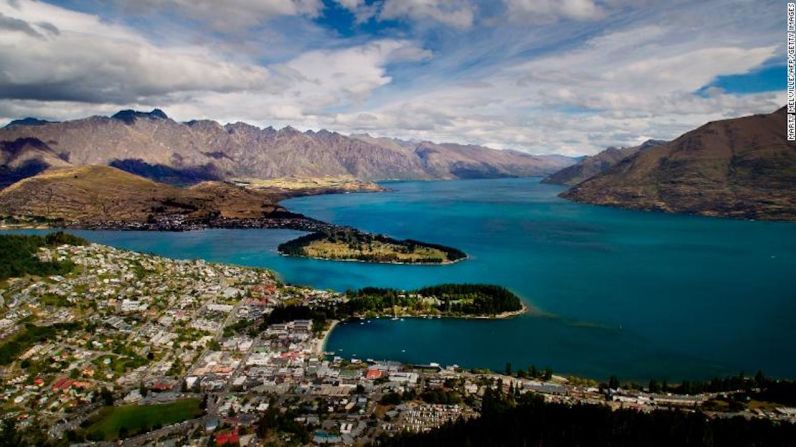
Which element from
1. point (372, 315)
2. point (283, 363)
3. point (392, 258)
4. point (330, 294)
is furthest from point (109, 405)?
point (392, 258)

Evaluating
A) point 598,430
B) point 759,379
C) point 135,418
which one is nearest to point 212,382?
point 135,418

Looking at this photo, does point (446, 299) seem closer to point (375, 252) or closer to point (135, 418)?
point (135, 418)

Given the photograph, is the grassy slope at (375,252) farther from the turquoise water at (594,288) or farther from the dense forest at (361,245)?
the turquoise water at (594,288)

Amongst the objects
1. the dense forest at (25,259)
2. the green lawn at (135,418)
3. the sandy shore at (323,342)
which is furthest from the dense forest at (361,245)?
the green lawn at (135,418)

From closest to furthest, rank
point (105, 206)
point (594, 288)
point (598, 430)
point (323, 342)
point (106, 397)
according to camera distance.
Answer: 1. point (598, 430)
2. point (106, 397)
3. point (323, 342)
4. point (594, 288)
5. point (105, 206)

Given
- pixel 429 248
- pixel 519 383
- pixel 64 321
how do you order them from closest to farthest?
pixel 519 383, pixel 64 321, pixel 429 248

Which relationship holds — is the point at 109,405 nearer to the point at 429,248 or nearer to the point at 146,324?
the point at 146,324

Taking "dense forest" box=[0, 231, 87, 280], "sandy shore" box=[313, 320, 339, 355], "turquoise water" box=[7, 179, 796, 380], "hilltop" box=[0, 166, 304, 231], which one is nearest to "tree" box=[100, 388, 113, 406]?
"sandy shore" box=[313, 320, 339, 355]

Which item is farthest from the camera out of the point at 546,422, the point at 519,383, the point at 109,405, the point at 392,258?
the point at 392,258
